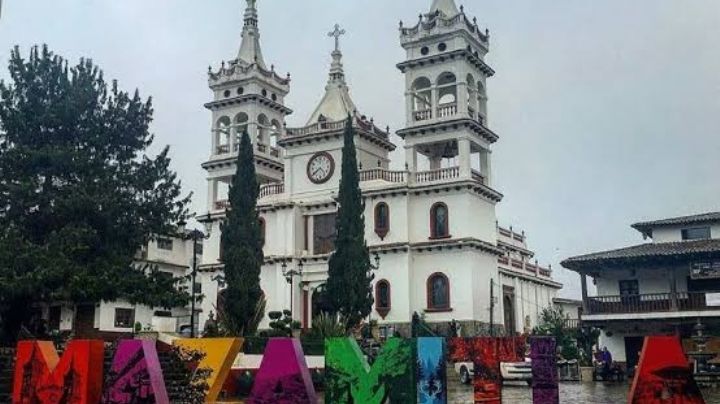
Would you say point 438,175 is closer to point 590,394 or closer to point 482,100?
point 482,100

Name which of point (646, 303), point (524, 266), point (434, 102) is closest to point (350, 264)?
point (434, 102)

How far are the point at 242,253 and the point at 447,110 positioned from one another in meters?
17.7

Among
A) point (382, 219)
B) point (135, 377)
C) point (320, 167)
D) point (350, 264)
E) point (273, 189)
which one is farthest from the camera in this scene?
point (273, 189)

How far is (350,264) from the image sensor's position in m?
40.9

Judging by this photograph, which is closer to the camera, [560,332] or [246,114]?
[560,332]

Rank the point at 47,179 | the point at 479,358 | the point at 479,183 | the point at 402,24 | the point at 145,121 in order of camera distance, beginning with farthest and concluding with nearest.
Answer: the point at 402,24
the point at 479,183
the point at 145,121
the point at 47,179
the point at 479,358

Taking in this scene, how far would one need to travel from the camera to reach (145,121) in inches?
1270

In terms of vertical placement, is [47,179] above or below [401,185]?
below

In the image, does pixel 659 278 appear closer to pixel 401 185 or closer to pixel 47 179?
pixel 401 185

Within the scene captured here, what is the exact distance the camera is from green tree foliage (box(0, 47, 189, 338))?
86.9 ft

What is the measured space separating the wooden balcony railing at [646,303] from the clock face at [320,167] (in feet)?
65.8

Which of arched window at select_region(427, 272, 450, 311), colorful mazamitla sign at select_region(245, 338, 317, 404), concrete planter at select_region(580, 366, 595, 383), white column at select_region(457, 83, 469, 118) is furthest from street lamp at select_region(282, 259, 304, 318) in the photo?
colorful mazamitla sign at select_region(245, 338, 317, 404)

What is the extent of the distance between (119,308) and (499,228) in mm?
28556

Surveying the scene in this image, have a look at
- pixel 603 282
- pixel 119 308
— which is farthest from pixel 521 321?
pixel 119 308
